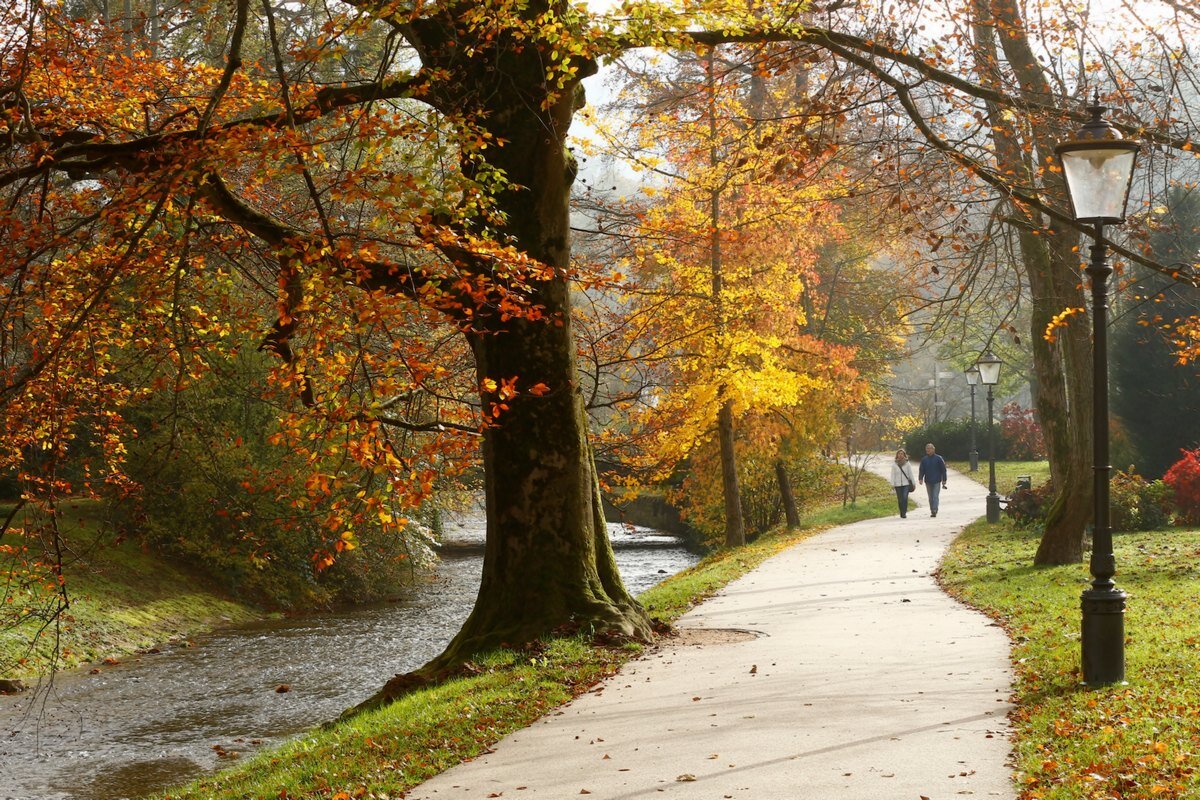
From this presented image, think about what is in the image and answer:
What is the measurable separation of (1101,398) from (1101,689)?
2079 millimetres

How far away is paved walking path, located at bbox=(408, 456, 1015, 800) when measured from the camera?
21.5 ft

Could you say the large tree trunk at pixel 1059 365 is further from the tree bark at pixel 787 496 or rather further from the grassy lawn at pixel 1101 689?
the tree bark at pixel 787 496

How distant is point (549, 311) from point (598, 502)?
204 cm

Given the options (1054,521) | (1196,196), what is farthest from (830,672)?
(1196,196)

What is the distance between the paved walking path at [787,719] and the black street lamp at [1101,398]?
0.79 metres

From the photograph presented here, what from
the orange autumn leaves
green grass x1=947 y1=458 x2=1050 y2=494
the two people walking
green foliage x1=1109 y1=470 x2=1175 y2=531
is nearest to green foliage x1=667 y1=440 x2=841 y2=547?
the orange autumn leaves

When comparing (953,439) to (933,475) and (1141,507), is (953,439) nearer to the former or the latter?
(933,475)

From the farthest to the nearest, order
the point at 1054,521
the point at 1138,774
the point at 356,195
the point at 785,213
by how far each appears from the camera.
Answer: the point at 785,213
the point at 1054,521
the point at 356,195
the point at 1138,774

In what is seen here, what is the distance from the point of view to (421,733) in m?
8.19

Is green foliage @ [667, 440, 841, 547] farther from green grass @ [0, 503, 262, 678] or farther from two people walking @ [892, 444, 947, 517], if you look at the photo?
green grass @ [0, 503, 262, 678]

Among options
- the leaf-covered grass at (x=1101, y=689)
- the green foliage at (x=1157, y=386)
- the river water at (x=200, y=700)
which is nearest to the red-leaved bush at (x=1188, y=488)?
the leaf-covered grass at (x=1101, y=689)

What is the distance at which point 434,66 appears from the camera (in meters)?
10.7

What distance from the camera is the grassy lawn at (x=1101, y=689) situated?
631 centimetres

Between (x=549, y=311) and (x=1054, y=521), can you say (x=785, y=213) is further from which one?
(x=549, y=311)
